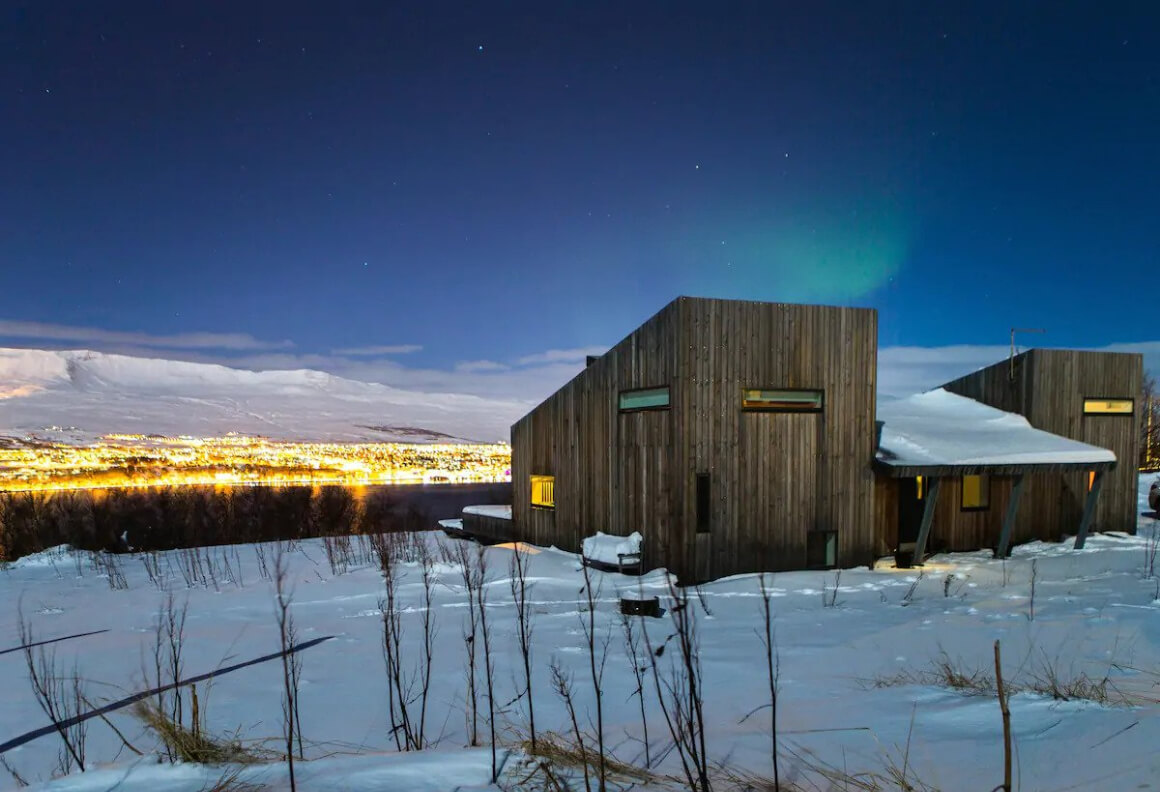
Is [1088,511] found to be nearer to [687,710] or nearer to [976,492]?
[976,492]

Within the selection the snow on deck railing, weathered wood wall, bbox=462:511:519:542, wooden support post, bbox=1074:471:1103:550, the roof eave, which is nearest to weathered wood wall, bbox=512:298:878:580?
the snow on deck railing

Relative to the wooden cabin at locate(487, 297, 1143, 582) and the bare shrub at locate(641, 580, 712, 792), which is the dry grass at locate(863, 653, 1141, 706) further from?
the wooden cabin at locate(487, 297, 1143, 582)

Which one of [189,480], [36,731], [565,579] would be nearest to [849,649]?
[565,579]

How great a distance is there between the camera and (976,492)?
1345 centimetres

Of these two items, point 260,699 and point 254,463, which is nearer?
point 260,699

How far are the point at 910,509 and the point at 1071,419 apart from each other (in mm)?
5535

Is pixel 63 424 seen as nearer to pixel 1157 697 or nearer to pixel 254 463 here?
pixel 254 463

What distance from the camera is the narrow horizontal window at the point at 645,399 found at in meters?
10.5

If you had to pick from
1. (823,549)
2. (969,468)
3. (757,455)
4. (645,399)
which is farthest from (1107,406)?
(645,399)

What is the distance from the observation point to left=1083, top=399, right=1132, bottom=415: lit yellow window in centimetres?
1488

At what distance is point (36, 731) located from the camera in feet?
13.1

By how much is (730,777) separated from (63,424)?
11727 centimetres

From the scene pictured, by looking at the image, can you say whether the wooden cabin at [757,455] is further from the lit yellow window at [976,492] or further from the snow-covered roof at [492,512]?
the snow-covered roof at [492,512]

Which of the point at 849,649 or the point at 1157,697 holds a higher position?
the point at 1157,697
